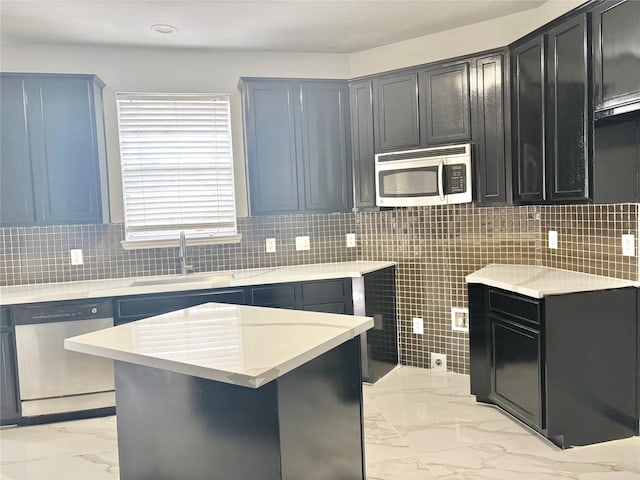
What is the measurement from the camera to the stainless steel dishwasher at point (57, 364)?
3.29 meters

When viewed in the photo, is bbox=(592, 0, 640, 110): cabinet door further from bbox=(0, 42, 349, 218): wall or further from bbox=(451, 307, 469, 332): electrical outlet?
bbox=(0, 42, 349, 218): wall

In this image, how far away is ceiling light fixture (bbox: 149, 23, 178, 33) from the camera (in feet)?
11.3

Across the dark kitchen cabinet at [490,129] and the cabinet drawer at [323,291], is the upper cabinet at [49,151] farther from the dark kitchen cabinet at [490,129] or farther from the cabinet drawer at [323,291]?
the dark kitchen cabinet at [490,129]

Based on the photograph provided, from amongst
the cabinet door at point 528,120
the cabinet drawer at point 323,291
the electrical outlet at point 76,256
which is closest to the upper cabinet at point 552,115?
the cabinet door at point 528,120

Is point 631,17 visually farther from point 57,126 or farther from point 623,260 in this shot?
point 57,126

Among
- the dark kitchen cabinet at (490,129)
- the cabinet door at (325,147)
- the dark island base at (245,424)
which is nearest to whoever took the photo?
the dark island base at (245,424)

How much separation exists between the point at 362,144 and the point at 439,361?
1.84 m

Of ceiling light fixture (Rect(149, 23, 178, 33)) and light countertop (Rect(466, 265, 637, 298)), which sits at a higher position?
ceiling light fixture (Rect(149, 23, 178, 33))

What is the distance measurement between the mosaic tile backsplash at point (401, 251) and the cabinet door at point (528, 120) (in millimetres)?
329

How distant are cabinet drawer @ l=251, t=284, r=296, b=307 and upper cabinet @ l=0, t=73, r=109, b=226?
4.17ft

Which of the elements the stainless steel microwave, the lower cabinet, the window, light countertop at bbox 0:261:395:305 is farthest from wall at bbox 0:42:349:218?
the lower cabinet

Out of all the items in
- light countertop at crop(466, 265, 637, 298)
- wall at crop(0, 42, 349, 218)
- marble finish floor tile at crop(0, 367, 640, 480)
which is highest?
wall at crop(0, 42, 349, 218)

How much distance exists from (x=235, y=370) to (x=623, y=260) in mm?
2371

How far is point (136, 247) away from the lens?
12.8 ft
